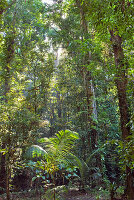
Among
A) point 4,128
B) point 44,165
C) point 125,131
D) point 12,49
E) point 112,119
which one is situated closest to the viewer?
point 44,165

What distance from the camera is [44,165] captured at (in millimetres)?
3275

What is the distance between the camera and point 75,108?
9.88 m

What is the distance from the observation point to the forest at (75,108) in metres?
3.35

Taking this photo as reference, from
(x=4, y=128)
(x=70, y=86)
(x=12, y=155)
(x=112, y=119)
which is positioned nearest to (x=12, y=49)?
(x=70, y=86)

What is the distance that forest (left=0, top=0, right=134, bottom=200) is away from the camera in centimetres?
335

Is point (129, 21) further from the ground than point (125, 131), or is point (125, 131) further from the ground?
point (129, 21)

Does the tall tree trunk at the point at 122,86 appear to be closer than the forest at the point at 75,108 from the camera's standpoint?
No

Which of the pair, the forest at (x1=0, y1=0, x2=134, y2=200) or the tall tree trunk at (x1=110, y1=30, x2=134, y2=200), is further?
the tall tree trunk at (x1=110, y1=30, x2=134, y2=200)

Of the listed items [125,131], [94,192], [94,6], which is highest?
[94,6]

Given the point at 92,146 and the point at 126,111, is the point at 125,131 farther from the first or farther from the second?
the point at 92,146

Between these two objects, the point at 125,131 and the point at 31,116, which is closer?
the point at 125,131

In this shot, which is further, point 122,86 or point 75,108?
point 75,108

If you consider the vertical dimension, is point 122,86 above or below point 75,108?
below

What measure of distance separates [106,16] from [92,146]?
464 centimetres
